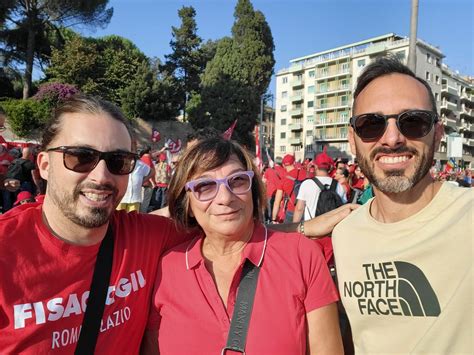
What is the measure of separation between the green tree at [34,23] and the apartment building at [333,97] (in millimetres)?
43925

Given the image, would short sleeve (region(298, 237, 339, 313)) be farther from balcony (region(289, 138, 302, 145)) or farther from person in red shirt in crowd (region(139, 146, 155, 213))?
balcony (region(289, 138, 302, 145))

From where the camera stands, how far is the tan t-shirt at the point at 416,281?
1.63 meters

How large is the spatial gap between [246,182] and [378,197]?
676 millimetres

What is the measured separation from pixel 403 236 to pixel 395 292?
25 centimetres

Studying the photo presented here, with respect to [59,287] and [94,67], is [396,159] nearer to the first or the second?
[59,287]

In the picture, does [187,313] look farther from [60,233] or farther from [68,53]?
[68,53]

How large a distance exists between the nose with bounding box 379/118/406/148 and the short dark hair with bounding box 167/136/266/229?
0.71 metres

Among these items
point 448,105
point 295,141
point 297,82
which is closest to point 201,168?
point 295,141

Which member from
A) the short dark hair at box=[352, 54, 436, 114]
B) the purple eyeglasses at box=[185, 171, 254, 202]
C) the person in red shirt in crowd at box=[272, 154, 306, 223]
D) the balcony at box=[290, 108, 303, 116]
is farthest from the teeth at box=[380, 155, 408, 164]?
the balcony at box=[290, 108, 303, 116]

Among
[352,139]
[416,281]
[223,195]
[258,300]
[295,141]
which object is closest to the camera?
[416,281]

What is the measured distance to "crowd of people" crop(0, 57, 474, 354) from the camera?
67.4 inches

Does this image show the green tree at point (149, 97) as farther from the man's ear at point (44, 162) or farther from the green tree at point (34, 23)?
the man's ear at point (44, 162)

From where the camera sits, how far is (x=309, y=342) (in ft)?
5.97

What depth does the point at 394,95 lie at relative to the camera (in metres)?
1.98
